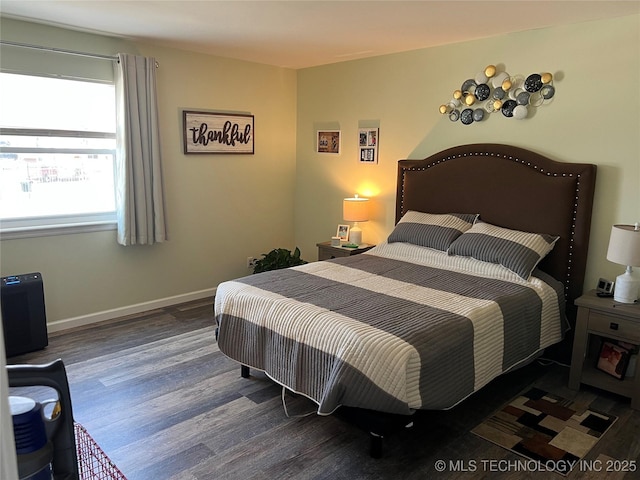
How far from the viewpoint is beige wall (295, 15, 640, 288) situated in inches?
118

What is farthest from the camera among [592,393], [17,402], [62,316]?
[62,316]

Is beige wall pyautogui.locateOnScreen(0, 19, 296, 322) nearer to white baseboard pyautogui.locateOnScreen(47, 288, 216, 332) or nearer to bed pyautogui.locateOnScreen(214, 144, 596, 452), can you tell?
white baseboard pyautogui.locateOnScreen(47, 288, 216, 332)

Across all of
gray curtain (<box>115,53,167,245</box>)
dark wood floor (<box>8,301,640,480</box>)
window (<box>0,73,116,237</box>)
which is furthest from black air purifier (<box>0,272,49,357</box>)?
gray curtain (<box>115,53,167,245</box>)

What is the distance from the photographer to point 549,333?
116 inches

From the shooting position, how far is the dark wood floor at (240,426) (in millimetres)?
2166

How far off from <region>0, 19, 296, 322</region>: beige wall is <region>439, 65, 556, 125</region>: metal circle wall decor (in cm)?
189

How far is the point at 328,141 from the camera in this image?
478cm

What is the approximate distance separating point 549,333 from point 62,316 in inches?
140

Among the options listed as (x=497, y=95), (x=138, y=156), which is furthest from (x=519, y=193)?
(x=138, y=156)

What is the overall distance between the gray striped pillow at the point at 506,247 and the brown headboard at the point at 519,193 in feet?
0.45

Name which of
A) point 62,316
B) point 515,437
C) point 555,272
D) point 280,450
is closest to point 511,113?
point 555,272

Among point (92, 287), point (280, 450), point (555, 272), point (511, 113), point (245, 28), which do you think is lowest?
point (280, 450)

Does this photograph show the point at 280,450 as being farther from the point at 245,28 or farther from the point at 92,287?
the point at 245,28

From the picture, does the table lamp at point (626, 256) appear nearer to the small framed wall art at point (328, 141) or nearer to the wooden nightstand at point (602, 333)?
the wooden nightstand at point (602, 333)
